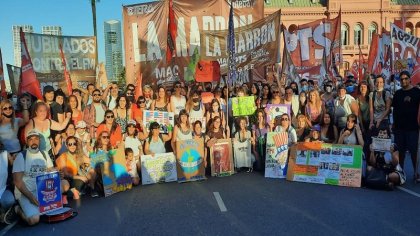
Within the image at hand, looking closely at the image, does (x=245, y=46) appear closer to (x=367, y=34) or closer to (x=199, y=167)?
(x=199, y=167)

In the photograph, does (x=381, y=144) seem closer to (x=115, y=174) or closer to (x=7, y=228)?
(x=115, y=174)

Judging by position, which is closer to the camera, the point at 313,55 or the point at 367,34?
the point at 313,55

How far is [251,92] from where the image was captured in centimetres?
1050

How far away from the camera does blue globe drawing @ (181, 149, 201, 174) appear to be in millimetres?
8164

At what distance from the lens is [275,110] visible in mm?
9078

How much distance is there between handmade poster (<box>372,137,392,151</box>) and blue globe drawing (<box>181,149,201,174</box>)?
3583 mm

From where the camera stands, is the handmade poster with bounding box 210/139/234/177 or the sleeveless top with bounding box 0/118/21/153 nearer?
the sleeveless top with bounding box 0/118/21/153

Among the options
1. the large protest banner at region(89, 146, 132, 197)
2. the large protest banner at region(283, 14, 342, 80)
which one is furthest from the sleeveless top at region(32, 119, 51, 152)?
the large protest banner at region(283, 14, 342, 80)

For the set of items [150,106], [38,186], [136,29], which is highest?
[136,29]

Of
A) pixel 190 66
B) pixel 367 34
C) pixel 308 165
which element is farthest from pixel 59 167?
pixel 367 34

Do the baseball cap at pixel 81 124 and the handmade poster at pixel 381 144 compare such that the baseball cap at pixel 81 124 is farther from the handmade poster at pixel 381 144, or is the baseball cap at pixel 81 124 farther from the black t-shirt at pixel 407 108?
the black t-shirt at pixel 407 108

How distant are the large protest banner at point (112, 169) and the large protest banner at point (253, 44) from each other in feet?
15.8

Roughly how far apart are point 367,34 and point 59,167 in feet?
193

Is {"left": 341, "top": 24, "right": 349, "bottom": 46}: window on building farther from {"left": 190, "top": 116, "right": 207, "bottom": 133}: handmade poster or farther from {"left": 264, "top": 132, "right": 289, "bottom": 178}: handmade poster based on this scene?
{"left": 264, "top": 132, "right": 289, "bottom": 178}: handmade poster
